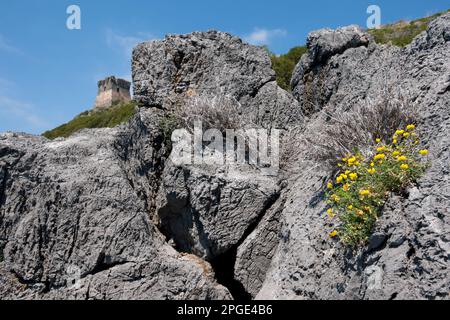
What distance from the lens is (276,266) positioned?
5.16 meters

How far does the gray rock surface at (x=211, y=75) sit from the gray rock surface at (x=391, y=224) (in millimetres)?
810

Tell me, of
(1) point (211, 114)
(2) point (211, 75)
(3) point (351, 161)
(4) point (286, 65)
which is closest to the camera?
(3) point (351, 161)

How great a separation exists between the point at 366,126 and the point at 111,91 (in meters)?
68.5

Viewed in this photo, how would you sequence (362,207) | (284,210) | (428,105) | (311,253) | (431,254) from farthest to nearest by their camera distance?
(284,210), (428,105), (311,253), (362,207), (431,254)

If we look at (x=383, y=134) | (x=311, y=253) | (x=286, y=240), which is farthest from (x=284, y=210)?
(x=383, y=134)

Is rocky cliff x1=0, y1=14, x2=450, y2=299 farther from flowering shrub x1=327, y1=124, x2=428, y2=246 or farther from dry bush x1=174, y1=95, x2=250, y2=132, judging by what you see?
dry bush x1=174, y1=95, x2=250, y2=132

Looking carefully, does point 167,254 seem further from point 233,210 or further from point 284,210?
point 284,210

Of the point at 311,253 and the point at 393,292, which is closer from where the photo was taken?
the point at 393,292

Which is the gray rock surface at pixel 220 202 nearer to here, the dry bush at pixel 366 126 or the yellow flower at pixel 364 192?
the dry bush at pixel 366 126

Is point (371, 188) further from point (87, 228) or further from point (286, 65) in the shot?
point (286, 65)

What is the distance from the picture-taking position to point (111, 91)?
69938mm

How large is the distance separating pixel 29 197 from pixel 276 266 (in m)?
3.55

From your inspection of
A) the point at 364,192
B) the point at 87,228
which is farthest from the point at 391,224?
the point at 87,228

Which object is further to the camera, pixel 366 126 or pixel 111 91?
pixel 111 91
